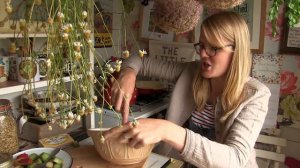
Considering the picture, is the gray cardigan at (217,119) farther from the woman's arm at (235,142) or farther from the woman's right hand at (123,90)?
the woman's right hand at (123,90)

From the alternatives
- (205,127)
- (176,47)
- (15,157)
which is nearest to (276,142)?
(205,127)

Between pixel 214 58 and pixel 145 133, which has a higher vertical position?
pixel 214 58

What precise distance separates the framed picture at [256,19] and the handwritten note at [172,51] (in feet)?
1.16

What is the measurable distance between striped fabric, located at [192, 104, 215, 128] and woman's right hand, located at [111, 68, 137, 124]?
0.35 meters

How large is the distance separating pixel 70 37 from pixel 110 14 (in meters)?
1.38

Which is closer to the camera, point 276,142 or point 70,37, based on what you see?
point 70,37

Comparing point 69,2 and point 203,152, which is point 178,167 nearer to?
point 203,152

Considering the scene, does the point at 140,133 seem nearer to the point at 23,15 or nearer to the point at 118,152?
the point at 118,152

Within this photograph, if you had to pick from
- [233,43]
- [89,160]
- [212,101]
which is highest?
[233,43]

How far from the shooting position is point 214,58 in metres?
1.13

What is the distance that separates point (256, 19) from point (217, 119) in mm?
621

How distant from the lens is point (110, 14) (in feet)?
5.89

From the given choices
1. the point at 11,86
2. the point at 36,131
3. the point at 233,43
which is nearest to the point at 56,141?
the point at 36,131

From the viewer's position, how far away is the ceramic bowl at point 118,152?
83cm
